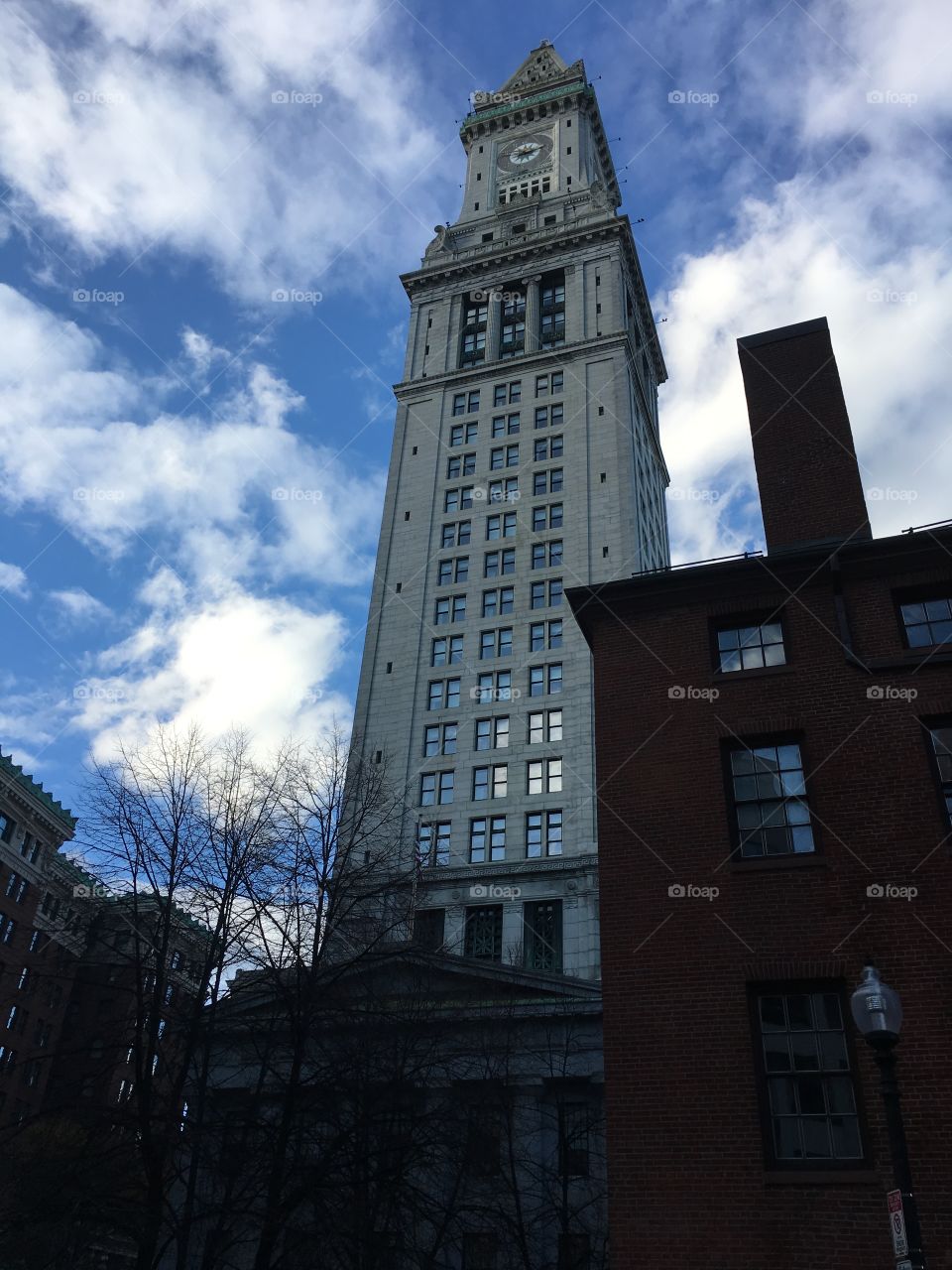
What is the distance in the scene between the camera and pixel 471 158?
111 m

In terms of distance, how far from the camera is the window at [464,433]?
263 ft

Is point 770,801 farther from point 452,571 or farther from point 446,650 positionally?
point 452,571

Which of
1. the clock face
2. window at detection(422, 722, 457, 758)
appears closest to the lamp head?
window at detection(422, 722, 457, 758)

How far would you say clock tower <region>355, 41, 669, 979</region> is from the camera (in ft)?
185

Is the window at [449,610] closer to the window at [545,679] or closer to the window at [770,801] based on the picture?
the window at [545,679]

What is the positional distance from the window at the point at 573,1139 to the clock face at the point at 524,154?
3899 inches

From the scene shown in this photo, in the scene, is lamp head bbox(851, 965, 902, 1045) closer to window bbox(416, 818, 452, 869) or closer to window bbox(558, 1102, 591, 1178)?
window bbox(558, 1102, 591, 1178)

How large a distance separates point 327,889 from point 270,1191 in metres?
6.18

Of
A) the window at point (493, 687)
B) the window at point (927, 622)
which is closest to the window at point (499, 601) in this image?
the window at point (493, 687)

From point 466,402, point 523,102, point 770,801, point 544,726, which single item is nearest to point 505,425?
point 466,402

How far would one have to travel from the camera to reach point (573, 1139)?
2734 cm

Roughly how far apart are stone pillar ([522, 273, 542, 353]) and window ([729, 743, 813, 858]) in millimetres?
68975

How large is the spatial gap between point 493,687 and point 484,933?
16227mm

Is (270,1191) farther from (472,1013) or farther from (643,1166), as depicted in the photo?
(472,1013)
